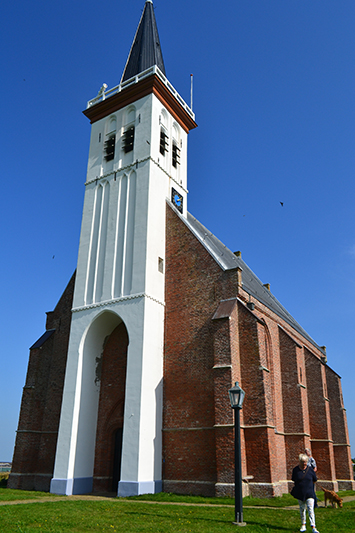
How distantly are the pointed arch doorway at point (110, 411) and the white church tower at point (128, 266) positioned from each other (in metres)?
0.30

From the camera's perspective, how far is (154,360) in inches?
731

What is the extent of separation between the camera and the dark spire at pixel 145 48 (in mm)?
27125

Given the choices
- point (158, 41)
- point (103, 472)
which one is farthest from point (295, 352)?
point (158, 41)

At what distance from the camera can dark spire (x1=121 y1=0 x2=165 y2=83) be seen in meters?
27.1

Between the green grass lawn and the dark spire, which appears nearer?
the green grass lawn

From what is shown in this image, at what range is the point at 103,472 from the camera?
18875 millimetres

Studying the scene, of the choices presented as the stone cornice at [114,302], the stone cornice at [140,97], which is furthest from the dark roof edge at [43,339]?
the stone cornice at [140,97]

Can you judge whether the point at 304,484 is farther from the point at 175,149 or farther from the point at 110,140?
the point at 110,140

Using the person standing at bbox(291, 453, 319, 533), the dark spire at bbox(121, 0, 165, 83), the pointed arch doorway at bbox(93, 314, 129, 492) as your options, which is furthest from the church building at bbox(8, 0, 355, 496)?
the person standing at bbox(291, 453, 319, 533)

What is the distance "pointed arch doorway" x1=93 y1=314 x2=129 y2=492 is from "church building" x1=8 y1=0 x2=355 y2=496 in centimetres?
5

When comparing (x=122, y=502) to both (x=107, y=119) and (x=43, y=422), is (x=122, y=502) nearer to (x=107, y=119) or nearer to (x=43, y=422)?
(x=43, y=422)

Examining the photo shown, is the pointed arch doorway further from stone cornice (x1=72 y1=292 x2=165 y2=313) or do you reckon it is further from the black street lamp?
the black street lamp

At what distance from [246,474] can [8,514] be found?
873cm

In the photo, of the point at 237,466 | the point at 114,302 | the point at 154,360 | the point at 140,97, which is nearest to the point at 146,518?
the point at 237,466
